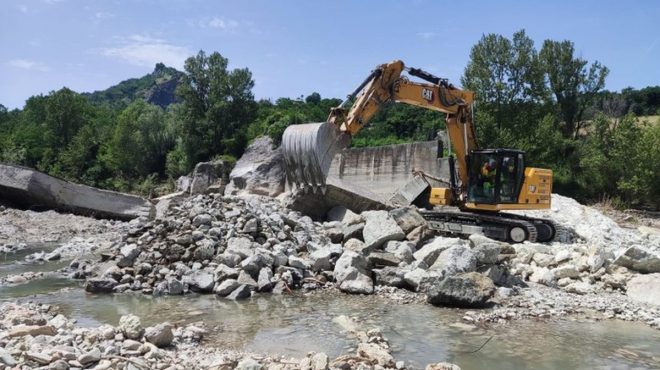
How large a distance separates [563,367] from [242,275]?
4775mm

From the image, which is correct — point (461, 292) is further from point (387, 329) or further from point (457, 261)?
point (387, 329)

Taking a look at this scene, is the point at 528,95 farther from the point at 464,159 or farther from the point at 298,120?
the point at 464,159

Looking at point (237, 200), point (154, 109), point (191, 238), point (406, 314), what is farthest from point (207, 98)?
point (406, 314)

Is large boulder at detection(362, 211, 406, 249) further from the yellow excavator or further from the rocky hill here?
the rocky hill

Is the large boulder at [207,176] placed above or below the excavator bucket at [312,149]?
below

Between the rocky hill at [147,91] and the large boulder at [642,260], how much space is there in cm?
12423

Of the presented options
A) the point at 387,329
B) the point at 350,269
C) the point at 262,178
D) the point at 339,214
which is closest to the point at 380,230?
the point at 350,269

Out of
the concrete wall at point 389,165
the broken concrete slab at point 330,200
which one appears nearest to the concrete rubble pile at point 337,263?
the broken concrete slab at point 330,200

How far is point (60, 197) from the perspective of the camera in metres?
17.3

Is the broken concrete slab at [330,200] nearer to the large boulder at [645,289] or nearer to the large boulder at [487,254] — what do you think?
the large boulder at [487,254]

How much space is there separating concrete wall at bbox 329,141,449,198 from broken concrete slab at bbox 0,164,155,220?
689cm

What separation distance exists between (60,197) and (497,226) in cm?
1333

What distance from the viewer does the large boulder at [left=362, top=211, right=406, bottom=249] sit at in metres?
10.1

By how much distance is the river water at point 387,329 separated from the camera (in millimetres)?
5566
